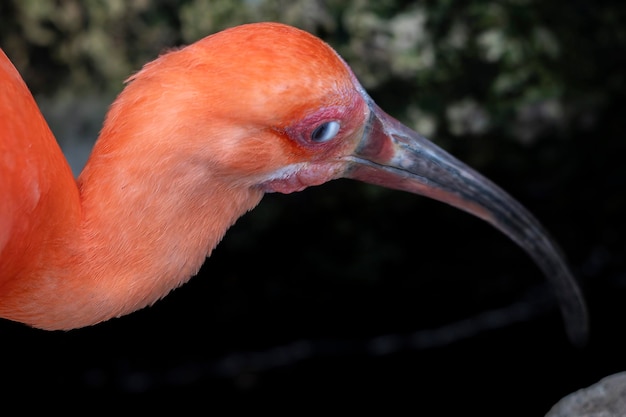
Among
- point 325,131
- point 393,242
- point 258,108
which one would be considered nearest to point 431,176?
point 325,131

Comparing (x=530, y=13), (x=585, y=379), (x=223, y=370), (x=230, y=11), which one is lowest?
(x=585, y=379)

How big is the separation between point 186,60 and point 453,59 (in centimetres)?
270

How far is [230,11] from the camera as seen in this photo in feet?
15.0

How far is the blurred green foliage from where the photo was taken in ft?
15.1

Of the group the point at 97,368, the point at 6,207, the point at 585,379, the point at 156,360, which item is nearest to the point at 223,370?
the point at 156,360

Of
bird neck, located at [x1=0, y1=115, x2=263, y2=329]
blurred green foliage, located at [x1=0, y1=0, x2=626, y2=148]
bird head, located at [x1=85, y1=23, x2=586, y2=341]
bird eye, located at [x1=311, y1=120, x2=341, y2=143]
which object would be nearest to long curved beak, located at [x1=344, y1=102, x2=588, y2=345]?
bird head, located at [x1=85, y1=23, x2=586, y2=341]

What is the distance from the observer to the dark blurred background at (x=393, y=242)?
468cm

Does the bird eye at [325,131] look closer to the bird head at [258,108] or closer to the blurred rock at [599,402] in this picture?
the bird head at [258,108]

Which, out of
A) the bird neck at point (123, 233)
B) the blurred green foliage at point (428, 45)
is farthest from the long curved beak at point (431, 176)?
the blurred green foliage at point (428, 45)

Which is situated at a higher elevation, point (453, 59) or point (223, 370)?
point (453, 59)

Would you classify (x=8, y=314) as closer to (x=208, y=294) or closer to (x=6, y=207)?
(x=6, y=207)

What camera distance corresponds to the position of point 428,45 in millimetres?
4684

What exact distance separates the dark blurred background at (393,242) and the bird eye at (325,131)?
220 centimetres

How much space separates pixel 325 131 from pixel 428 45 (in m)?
2.46
